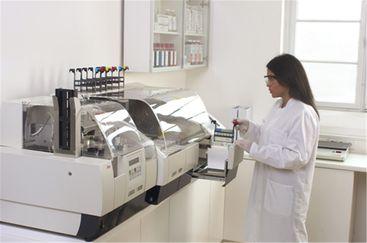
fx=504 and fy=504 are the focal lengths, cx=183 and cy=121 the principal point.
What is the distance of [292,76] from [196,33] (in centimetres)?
141

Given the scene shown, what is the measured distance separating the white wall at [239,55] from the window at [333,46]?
0.87 feet

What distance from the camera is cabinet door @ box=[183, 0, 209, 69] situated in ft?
12.4

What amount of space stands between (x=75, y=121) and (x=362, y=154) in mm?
2629

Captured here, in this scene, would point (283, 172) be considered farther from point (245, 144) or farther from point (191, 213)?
point (191, 213)

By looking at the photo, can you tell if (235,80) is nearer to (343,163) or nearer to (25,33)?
(343,163)

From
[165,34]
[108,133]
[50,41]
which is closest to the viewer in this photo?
[108,133]

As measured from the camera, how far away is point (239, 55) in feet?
13.6

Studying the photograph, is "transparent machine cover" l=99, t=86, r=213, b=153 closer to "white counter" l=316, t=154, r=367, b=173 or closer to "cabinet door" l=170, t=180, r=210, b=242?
"cabinet door" l=170, t=180, r=210, b=242

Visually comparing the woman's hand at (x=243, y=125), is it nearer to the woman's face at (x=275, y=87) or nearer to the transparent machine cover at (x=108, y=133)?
the woman's face at (x=275, y=87)

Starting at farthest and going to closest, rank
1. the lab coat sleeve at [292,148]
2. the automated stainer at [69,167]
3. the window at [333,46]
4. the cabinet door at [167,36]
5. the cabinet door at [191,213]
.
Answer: the window at [333,46] → the cabinet door at [167,36] → the cabinet door at [191,213] → the lab coat sleeve at [292,148] → the automated stainer at [69,167]

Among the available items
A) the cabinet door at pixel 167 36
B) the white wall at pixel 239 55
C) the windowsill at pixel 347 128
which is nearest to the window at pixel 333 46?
the windowsill at pixel 347 128

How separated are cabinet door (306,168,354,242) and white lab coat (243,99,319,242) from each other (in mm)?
800

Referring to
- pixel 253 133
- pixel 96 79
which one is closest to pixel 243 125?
pixel 253 133

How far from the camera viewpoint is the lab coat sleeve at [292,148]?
2.63 metres
